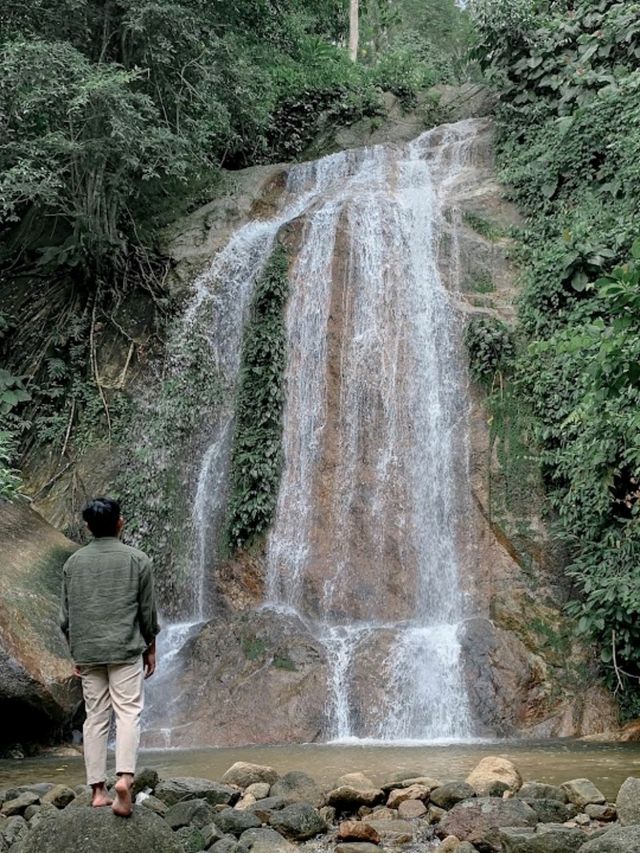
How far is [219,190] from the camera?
1603 centimetres

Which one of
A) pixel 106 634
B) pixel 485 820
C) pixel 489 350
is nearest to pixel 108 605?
pixel 106 634

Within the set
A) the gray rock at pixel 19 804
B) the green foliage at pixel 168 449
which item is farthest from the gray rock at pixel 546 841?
the green foliage at pixel 168 449

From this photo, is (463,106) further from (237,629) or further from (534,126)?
(237,629)

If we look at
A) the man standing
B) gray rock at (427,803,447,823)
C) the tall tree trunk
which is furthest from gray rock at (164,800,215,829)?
the tall tree trunk

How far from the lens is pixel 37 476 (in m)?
13.3

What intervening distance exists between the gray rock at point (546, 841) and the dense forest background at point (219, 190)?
453 centimetres

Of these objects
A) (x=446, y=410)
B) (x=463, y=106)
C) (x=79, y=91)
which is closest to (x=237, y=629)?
(x=446, y=410)

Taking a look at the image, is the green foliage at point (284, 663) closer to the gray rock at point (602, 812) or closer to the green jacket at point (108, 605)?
the gray rock at point (602, 812)

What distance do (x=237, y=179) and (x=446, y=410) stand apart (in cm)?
658

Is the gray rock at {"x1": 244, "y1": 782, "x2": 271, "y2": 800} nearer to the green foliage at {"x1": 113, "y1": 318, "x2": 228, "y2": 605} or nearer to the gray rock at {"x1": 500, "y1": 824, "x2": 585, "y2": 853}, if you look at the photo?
the gray rock at {"x1": 500, "y1": 824, "x2": 585, "y2": 853}

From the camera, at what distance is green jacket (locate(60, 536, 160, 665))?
183 inches

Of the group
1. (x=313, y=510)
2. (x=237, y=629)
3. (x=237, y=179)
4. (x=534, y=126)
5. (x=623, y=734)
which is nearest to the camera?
(x=623, y=734)

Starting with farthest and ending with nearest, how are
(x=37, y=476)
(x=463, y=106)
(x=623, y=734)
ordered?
1. (x=463, y=106)
2. (x=37, y=476)
3. (x=623, y=734)

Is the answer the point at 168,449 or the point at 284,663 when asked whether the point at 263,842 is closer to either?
the point at 284,663
